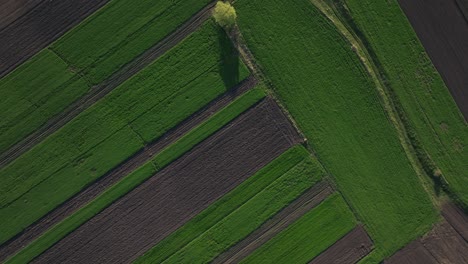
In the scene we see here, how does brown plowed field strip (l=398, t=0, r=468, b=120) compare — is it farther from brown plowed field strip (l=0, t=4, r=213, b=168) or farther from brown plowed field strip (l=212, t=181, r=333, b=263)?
brown plowed field strip (l=0, t=4, r=213, b=168)

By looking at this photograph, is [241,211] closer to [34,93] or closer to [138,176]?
[138,176]

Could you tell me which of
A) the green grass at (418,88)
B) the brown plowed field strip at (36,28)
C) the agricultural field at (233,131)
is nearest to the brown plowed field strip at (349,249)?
the agricultural field at (233,131)

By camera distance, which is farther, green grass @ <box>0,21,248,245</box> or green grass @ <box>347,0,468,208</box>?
green grass @ <box>347,0,468,208</box>

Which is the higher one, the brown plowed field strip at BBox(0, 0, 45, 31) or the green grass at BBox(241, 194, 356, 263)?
the brown plowed field strip at BBox(0, 0, 45, 31)

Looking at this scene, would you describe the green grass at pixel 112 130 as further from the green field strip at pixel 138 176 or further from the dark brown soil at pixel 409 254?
the dark brown soil at pixel 409 254

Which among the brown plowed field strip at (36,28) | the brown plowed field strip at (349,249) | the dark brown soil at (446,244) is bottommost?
the dark brown soil at (446,244)

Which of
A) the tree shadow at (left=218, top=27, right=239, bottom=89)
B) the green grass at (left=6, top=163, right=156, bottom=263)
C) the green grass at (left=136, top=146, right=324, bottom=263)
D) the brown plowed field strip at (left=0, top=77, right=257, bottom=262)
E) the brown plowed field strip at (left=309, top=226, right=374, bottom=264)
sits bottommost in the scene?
the brown plowed field strip at (left=309, top=226, right=374, bottom=264)

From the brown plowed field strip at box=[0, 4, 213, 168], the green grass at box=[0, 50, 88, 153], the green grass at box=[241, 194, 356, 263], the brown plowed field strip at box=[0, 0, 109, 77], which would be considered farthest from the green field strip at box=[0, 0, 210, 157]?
the green grass at box=[241, 194, 356, 263]

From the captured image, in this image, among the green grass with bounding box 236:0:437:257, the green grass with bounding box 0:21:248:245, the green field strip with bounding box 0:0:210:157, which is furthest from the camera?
the green grass with bounding box 236:0:437:257
